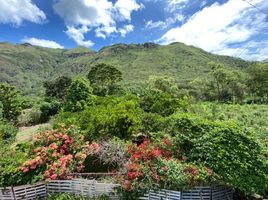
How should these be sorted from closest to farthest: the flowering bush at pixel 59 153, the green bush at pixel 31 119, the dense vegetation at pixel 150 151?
the dense vegetation at pixel 150 151 < the flowering bush at pixel 59 153 < the green bush at pixel 31 119

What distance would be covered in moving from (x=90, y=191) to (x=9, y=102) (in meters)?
22.0

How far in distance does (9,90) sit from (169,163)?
2515cm

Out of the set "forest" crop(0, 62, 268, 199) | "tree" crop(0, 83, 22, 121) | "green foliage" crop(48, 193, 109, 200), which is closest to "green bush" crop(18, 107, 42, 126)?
"tree" crop(0, 83, 22, 121)

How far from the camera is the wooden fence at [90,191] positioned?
10516 millimetres

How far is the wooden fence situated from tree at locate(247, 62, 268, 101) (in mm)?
45205

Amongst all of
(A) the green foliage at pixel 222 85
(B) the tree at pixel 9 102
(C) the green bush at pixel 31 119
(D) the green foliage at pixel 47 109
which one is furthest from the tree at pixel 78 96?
(A) the green foliage at pixel 222 85

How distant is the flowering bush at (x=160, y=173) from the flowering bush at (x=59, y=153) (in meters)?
2.78

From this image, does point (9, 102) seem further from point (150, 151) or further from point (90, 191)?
point (150, 151)

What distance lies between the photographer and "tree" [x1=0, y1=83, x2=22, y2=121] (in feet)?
96.9

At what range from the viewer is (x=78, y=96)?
86.3 feet

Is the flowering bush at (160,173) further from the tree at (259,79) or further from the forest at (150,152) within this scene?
the tree at (259,79)

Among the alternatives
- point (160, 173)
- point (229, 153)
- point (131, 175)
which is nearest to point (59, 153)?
point (131, 175)

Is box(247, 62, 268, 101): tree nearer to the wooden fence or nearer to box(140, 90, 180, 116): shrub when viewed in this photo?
box(140, 90, 180, 116): shrub

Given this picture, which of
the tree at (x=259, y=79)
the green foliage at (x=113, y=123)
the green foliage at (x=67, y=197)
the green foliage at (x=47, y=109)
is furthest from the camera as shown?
the tree at (x=259, y=79)
